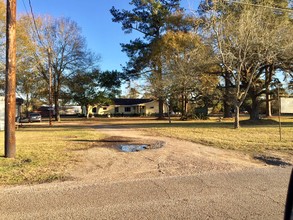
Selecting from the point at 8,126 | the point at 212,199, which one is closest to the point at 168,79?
the point at 8,126

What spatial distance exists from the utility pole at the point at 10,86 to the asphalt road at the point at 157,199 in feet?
13.3

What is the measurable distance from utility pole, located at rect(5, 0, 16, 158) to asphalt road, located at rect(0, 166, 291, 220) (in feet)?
13.3

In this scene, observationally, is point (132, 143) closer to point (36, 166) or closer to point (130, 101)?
point (36, 166)

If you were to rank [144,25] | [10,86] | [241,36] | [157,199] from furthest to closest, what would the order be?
1. [144,25]
2. [241,36]
3. [10,86]
4. [157,199]

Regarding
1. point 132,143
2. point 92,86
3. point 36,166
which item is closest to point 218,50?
point 132,143

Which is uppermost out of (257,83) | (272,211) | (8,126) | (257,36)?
(257,36)

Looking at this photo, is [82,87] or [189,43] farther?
[82,87]

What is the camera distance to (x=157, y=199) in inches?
215

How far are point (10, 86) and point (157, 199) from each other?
7.05 meters

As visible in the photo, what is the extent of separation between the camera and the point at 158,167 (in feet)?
28.1

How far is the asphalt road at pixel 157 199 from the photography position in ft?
15.5

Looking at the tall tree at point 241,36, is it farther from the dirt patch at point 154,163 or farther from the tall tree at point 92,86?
the tall tree at point 92,86

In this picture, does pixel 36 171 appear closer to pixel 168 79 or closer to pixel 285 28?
pixel 285 28

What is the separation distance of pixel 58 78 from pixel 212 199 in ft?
146
